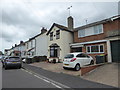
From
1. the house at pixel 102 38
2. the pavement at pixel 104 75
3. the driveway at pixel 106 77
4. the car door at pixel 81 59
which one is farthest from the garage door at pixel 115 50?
the driveway at pixel 106 77

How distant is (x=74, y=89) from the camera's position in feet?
18.2

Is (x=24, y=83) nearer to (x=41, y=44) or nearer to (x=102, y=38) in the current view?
(x=102, y=38)

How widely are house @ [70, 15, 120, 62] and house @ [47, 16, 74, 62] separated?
5.04 feet

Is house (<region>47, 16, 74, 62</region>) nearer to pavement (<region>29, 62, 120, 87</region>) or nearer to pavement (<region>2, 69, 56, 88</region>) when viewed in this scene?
pavement (<region>29, 62, 120, 87</region>)

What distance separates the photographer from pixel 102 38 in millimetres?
14672

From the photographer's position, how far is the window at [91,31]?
15336 mm

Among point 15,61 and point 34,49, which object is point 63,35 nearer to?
point 15,61

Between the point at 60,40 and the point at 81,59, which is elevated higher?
the point at 60,40

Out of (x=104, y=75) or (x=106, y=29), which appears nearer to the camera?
(x=104, y=75)

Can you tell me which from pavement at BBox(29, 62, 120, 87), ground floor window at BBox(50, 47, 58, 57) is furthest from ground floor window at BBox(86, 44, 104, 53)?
ground floor window at BBox(50, 47, 58, 57)

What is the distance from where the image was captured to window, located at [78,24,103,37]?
1534 cm

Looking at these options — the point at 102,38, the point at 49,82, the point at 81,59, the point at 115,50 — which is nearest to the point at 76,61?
the point at 81,59

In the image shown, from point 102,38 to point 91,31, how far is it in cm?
224

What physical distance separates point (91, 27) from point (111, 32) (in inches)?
129
